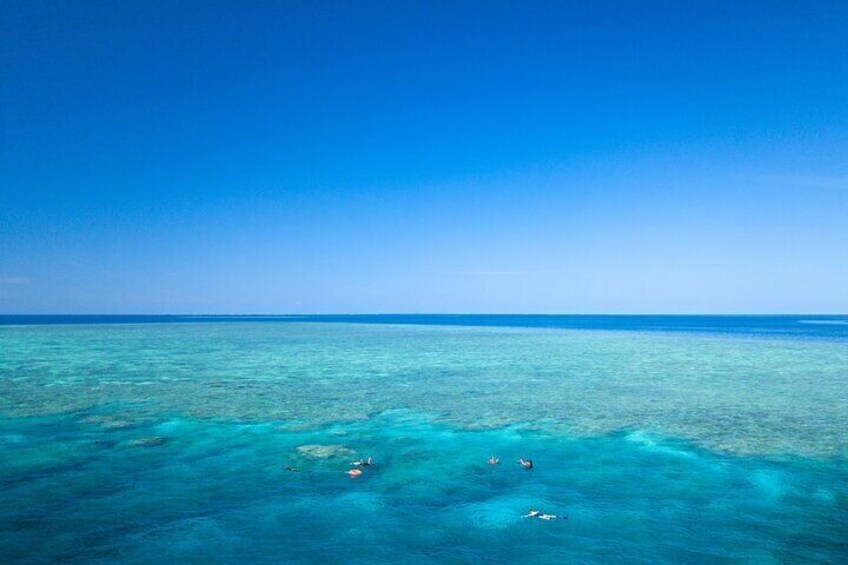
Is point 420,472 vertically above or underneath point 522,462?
underneath

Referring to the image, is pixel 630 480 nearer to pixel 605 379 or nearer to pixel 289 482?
pixel 289 482

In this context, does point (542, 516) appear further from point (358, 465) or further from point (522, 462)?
point (358, 465)

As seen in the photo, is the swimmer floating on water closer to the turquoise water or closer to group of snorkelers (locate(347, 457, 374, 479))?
the turquoise water

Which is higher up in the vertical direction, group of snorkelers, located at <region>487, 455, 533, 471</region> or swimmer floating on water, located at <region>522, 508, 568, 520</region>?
group of snorkelers, located at <region>487, 455, 533, 471</region>

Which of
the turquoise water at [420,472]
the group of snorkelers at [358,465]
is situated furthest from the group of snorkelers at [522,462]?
the group of snorkelers at [358,465]

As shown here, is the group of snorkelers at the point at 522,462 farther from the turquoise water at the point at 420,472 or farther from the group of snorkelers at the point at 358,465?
the group of snorkelers at the point at 358,465

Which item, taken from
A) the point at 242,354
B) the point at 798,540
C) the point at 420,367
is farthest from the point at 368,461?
the point at 242,354

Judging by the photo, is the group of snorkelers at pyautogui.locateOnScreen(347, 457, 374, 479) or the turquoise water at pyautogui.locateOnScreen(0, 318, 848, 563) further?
the group of snorkelers at pyautogui.locateOnScreen(347, 457, 374, 479)

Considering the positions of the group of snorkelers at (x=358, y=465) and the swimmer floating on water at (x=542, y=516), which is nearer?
the swimmer floating on water at (x=542, y=516)

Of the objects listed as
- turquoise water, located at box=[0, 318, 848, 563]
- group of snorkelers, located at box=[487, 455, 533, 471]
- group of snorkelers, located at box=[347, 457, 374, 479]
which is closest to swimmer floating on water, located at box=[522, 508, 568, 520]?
turquoise water, located at box=[0, 318, 848, 563]

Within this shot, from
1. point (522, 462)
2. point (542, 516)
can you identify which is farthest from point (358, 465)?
point (542, 516)
